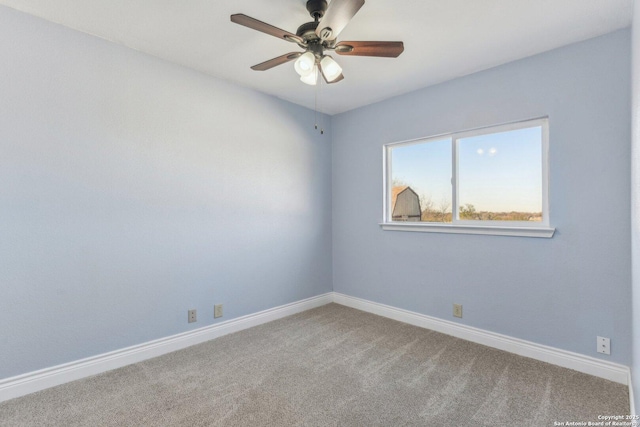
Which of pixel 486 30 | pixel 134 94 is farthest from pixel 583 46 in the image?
pixel 134 94

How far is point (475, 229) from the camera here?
2.73m

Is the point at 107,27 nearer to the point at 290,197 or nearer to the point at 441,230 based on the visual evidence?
the point at 290,197

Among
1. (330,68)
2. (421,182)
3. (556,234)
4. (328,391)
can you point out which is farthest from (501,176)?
(328,391)

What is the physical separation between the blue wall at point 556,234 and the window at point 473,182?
0.10 m

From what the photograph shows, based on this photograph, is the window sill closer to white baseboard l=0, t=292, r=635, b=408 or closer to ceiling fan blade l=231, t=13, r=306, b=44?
white baseboard l=0, t=292, r=635, b=408

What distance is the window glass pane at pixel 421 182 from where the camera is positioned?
3.07 m

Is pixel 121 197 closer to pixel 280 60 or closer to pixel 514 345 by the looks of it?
pixel 280 60

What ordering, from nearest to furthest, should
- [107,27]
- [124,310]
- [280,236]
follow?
[107,27] < [124,310] < [280,236]

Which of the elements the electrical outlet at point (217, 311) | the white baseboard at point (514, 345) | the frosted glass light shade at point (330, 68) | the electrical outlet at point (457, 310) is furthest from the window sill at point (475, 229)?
the electrical outlet at point (217, 311)

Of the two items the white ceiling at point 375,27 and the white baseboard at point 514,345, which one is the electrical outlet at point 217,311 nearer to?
the white baseboard at point 514,345

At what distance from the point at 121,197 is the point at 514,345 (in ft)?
11.0

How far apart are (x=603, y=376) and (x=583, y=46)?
2335mm

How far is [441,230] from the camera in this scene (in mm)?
2971

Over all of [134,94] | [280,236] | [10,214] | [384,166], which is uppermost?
[134,94]
